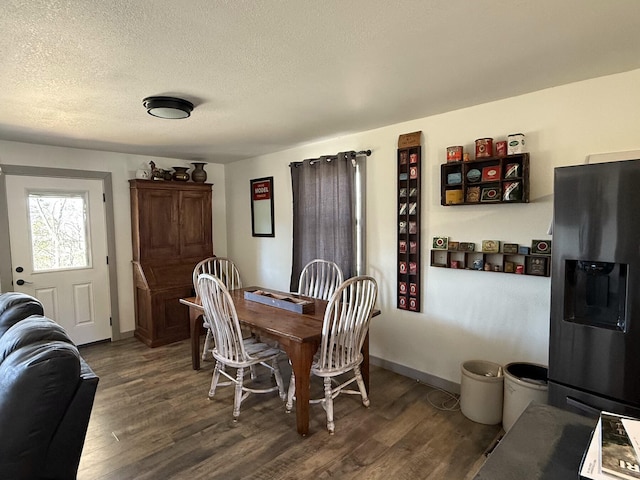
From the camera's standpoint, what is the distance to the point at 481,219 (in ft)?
8.67

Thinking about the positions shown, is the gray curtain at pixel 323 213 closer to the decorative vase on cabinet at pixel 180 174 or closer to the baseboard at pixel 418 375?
the baseboard at pixel 418 375

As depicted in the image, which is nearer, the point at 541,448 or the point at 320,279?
the point at 541,448

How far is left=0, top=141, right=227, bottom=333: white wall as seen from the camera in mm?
3618

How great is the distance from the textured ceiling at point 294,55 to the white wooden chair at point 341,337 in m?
1.29

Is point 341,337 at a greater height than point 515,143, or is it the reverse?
point 515,143

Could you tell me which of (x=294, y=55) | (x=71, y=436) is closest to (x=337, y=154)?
(x=294, y=55)

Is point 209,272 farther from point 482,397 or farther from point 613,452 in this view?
point 613,452

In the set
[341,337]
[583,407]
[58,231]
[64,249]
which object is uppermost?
[58,231]

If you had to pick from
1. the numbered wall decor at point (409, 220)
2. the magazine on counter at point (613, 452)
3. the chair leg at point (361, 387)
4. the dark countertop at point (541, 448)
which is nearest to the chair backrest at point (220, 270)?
the chair leg at point (361, 387)

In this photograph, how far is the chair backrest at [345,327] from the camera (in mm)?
2266

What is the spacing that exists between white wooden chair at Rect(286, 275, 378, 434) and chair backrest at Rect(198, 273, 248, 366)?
46 cm

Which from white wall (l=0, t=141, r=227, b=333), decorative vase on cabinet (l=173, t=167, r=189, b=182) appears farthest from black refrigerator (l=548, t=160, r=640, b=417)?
white wall (l=0, t=141, r=227, b=333)

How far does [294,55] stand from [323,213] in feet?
6.64

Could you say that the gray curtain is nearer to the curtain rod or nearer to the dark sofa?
the curtain rod
